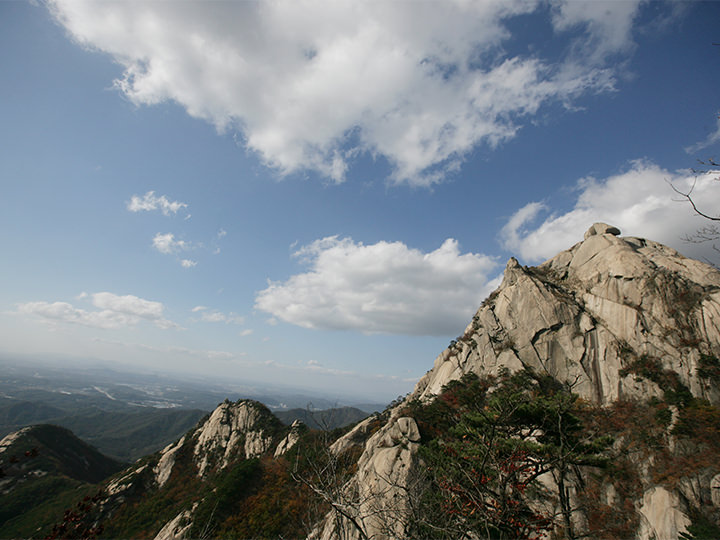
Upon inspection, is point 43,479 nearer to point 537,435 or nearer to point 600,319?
point 537,435

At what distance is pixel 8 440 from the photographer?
180 feet

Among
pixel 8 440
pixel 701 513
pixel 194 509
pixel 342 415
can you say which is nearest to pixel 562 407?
pixel 701 513

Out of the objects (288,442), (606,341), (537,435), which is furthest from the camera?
(288,442)

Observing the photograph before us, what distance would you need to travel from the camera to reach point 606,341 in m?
36.0

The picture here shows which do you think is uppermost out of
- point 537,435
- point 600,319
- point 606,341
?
point 600,319

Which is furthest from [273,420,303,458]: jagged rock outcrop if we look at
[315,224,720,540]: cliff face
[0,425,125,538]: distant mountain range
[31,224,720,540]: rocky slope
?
[0,425,125,538]: distant mountain range

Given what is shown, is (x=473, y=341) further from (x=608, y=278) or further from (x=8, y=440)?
(x=8, y=440)

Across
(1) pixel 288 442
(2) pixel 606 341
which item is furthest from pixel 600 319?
(1) pixel 288 442

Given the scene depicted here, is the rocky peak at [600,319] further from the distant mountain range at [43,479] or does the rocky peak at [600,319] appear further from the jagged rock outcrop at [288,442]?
the distant mountain range at [43,479]

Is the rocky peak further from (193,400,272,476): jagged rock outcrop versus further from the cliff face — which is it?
(193,400,272,476): jagged rock outcrop

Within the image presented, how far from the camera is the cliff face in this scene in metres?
23.5

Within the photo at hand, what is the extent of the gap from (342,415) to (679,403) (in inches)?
5518

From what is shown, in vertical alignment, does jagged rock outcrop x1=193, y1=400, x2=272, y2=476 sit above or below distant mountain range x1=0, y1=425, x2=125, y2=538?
above

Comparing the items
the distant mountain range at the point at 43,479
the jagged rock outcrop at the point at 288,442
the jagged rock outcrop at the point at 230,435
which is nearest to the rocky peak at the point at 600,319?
the jagged rock outcrop at the point at 288,442
